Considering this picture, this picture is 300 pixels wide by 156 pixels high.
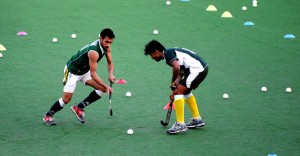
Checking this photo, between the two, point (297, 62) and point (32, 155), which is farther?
point (297, 62)

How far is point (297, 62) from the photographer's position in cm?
1373

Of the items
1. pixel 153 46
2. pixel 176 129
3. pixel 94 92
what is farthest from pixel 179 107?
pixel 94 92

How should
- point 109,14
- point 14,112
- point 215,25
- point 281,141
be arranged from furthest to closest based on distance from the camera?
point 109,14, point 215,25, point 14,112, point 281,141

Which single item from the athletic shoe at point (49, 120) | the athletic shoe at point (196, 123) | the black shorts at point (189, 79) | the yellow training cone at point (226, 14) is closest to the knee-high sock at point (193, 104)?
the athletic shoe at point (196, 123)

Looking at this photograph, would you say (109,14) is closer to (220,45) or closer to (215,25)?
(215,25)

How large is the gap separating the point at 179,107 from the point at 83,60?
156 centimetres

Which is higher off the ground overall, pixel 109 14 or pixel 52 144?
pixel 109 14

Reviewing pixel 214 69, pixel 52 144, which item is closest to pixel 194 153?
pixel 52 144

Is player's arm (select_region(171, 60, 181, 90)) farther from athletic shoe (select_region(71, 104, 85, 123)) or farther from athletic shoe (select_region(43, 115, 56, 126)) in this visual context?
athletic shoe (select_region(43, 115, 56, 126))

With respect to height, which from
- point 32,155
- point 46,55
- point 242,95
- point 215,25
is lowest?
point 32,155

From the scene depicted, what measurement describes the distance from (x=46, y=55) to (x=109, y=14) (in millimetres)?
4019

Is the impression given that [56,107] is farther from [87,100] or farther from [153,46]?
[153,46]

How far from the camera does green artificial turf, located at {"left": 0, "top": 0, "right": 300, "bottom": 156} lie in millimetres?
9484

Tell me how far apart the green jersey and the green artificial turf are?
798 millimetres
